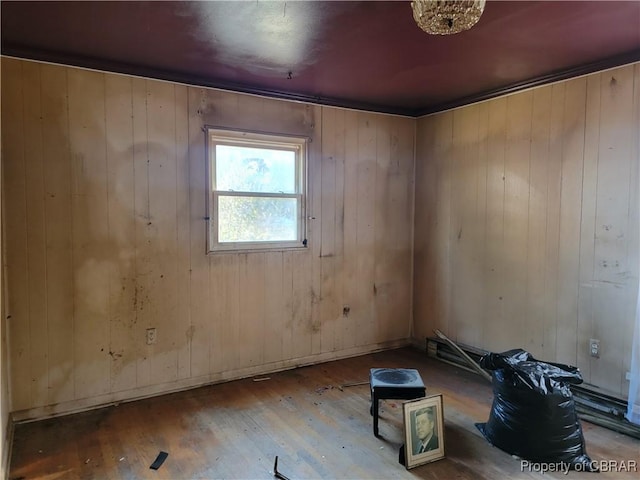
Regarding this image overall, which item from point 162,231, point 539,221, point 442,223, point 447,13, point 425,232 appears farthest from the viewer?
point 425,232

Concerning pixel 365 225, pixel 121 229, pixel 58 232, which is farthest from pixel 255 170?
pixel 58 232

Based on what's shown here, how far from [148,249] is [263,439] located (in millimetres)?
1584

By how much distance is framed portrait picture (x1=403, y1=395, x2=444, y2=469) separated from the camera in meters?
2.31

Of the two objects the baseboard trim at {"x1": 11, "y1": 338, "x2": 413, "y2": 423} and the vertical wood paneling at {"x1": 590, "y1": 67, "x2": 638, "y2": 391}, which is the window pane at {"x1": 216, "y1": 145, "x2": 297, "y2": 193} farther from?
the vertical wood paneling at {"x1": 590, "y1": 67, "x2": 638, "y2": 391}

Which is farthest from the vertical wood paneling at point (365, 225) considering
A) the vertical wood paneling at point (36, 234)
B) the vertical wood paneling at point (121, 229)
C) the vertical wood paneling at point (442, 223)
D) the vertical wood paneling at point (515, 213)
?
the vertical wood paneling at point (36, 234)

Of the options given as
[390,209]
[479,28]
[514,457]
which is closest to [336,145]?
[390,209]

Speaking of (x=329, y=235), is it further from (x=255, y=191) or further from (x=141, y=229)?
(x=141, y=229)

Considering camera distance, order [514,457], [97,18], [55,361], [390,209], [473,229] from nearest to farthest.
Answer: [97,18] → [514,457] → [55,361] → [473,229] → [390,209]

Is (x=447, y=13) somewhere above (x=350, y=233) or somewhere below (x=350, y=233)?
above

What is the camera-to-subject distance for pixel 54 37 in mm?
Answer: 2469

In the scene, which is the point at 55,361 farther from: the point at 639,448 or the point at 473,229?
the point at 639,448

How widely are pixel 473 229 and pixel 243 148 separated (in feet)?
7.08

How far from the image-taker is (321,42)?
8.30 feet

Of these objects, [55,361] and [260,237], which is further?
[260,237]
